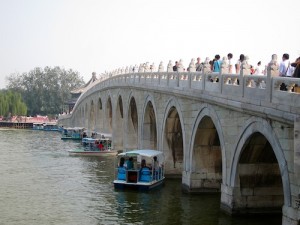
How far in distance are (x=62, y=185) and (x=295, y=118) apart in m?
14.8

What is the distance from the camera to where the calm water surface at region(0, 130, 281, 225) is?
59.0 ft

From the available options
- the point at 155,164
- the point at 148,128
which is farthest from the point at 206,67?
the point at 148,128

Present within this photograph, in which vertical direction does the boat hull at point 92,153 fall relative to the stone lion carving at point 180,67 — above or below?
below

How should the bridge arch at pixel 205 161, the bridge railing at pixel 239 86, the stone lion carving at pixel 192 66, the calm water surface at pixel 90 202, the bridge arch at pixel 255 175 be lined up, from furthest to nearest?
1. the stone lion carving at pixel 192 66
2. the bridge arch at pixel 205 161
3. the calm water surface at pixel 90 202
4. the bridge arch at pixel 255 175
5. the bridge railing at pixel 239 86

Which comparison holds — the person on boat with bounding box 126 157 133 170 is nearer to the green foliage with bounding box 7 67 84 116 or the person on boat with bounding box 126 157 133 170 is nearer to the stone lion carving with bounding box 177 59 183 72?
the stone lion carving with bounding box 177 59 183 72

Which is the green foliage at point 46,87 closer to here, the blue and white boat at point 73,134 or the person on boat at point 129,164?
the blue and white boat at point 73,134

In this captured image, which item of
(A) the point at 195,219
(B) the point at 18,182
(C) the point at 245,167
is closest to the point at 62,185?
(B) the point at 18,182

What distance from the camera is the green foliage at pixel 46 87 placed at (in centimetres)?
11381

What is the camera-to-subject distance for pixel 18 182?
25812mm

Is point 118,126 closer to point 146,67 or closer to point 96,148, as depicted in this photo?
point 96,148

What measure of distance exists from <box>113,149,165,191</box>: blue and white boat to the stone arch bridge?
1.73m

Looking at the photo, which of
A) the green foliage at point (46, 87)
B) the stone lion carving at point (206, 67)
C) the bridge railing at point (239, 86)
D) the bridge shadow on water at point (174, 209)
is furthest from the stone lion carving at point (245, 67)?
the green foliage at point (46, 87)

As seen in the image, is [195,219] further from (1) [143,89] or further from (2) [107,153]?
(2) [107,153]

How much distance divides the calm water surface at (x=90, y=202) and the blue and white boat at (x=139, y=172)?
1.52 feet
